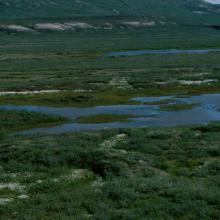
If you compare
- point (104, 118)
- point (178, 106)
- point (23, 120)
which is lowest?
point (23, 120)

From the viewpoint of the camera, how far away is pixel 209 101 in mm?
62562

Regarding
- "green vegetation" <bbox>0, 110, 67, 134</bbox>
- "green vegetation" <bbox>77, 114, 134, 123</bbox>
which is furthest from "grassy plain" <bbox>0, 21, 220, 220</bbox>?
"green vegetation" <bbox>77, 114, 134, 123</bbox>

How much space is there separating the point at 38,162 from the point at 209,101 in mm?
35357

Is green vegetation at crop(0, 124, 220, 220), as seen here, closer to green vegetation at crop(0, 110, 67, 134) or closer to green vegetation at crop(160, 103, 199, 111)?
green vegetation at crop(0, 110, 67, 134)

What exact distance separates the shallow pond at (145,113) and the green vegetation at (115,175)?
6153mm

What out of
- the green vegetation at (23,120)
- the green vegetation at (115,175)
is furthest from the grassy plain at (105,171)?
the green vegetation at (23,120)

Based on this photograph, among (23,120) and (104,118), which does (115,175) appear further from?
(23,120)

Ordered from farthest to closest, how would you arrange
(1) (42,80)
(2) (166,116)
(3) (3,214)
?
(1) (42,80) < (2) (166,116) < (3) (3,214)

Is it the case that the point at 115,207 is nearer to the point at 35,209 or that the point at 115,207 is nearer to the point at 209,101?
the point at 35,209

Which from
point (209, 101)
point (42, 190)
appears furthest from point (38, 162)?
point (209, 101)

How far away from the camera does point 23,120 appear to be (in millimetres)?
51312

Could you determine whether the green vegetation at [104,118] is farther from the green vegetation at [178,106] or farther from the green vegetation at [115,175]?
the green vegetation at [115,175]

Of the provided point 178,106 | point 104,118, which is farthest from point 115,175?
point 178,106

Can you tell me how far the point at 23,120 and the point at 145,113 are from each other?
13.1 meters
